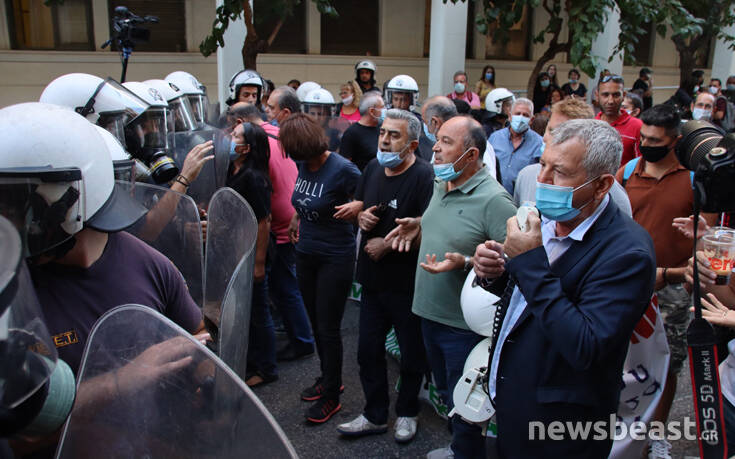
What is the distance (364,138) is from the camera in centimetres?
560

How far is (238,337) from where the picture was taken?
5.69 feet

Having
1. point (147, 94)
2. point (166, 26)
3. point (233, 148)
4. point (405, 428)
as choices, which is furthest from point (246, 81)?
point (166, 26)

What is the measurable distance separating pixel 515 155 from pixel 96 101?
3.66 meters

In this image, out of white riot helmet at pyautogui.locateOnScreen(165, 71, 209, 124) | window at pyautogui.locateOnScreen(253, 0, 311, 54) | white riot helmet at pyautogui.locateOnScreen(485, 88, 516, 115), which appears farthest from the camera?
window at pyautogui.locateOnScreen(253, 0, 311, 54)

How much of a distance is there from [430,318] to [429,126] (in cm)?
289

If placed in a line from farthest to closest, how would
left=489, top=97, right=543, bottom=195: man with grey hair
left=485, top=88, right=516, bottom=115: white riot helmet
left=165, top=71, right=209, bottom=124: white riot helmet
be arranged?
left=485, top=88, right=516, bottom=115: white riot helmet → left=489, top=97, right=543, bottom=195: man with grey hair → left=165, top=71, right=209, bottom=124: white riot helmet

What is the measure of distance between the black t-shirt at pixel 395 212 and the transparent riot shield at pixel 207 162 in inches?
37.5

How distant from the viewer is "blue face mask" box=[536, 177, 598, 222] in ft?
6.38

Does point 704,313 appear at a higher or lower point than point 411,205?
lower

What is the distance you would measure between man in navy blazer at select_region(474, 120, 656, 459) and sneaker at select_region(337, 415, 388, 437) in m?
1.58

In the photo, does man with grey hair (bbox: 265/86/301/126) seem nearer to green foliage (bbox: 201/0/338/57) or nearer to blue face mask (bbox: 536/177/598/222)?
green foliage (bbox: 201/0/338/57)

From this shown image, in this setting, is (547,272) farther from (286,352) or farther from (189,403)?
(286,352)

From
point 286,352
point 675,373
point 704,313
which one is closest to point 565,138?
point 704,313

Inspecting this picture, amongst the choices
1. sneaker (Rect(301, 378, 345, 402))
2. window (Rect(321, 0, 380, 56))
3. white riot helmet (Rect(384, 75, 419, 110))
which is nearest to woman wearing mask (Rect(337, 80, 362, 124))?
white riot helmet (Rect(384, 75, 419, 110))
